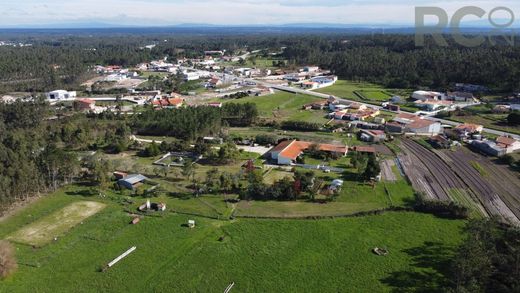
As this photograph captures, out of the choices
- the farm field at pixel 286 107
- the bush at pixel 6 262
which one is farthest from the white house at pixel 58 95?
the bush at pixel 6 262

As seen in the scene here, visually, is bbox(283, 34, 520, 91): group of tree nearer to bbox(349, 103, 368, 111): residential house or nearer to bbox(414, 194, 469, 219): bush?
bbox(349, 103, 368, 111): residential house

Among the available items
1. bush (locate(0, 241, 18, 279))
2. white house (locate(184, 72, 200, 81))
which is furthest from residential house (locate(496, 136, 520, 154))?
white house (locate(184, 72, 200, 81))

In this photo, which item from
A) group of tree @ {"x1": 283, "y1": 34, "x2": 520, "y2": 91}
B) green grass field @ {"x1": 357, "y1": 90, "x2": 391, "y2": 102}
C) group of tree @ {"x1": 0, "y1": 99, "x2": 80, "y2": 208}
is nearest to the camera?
group of tree @ {"x1": 0, "y1": 99, "x2": 80, "y2": 208}

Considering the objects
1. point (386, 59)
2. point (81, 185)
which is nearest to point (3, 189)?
point (81, 185)

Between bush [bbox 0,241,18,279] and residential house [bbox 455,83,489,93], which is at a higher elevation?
residential house [bbox 455,83,489,93]

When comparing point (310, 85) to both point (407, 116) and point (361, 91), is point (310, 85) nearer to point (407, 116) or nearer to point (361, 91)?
point (361, 91)

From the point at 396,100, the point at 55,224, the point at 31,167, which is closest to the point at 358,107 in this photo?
the point at 396,100

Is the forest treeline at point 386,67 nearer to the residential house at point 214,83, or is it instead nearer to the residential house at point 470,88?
the residential house at point 470,88
